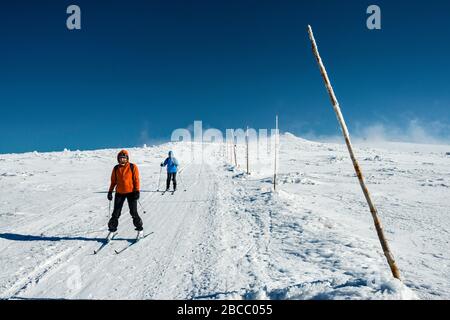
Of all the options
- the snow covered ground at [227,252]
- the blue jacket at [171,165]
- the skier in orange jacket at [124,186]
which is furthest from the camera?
the blue jacket at [171,165]

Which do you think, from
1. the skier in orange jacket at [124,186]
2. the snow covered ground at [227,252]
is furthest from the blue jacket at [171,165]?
the skier in orange jacket at [124,186]

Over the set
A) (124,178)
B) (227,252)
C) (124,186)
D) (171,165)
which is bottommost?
(227,252)

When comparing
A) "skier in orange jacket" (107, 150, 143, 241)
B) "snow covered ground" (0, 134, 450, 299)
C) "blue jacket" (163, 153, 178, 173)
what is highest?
"blue jacket" (163, 153, 178, 173)

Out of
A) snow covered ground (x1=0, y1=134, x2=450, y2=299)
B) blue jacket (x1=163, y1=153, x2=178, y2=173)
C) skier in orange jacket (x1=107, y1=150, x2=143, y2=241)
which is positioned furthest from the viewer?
blue jacket (x1=163, y1=153, x2=178, y2=173)

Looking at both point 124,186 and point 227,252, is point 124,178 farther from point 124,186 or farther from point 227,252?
point 227,252

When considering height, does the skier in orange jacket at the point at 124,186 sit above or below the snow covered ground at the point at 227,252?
above

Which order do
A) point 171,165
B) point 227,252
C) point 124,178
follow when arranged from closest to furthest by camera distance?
point 227,252 → point 124,178 → point 171,165

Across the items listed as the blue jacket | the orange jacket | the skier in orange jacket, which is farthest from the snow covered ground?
the blue jacket

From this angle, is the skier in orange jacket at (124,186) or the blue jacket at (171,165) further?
the blue jacket at (171,165)

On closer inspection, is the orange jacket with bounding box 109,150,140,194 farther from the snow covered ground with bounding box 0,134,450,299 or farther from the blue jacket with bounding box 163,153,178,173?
the blue jacket with bounding box 163,153,178,173

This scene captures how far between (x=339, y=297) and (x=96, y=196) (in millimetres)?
14652

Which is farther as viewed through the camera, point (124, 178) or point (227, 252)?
point (124, 178)

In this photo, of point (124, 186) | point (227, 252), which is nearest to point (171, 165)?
point (124, 186)

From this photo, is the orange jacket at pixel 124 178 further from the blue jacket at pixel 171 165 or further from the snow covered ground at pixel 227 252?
the blue jacket at pixel 171 165
